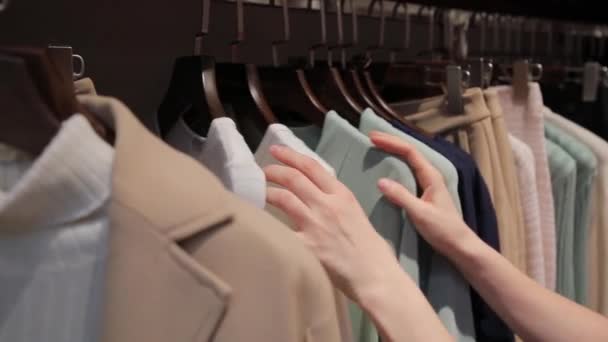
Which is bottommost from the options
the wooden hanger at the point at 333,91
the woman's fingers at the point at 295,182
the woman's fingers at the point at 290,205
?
the woman's fingers at the point at 290,205

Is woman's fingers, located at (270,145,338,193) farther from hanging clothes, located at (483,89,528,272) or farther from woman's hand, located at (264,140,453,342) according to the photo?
hanging clothes, located at (483,89,528,272)

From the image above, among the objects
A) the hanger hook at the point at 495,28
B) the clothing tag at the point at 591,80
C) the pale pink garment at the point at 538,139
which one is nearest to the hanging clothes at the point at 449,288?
the pale pink garment at the point at 538,139

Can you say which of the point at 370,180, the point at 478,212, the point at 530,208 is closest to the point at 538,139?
the point at 530,208

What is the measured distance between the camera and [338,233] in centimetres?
55

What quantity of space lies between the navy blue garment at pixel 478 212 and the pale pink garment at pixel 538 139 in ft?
0.59

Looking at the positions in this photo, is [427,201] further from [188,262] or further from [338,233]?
[188,262]

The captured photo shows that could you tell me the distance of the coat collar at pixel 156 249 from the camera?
1.36 ft

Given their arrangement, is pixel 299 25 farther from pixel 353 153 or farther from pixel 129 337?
pixel 129 337

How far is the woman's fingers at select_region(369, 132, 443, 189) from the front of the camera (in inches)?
26.3

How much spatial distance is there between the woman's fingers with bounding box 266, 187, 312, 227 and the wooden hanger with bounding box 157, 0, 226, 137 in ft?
0.41

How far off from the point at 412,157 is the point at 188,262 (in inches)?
12.4

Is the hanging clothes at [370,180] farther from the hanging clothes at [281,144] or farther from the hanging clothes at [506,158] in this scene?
the hanging clothes at [506,158]

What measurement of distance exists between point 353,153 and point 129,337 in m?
0.35

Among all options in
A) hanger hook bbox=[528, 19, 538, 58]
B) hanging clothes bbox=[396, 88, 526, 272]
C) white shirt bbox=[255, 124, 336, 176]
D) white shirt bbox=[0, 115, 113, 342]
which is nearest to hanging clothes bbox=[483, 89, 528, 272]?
hanging clothes bbox=[396, 88, 526, 272]
